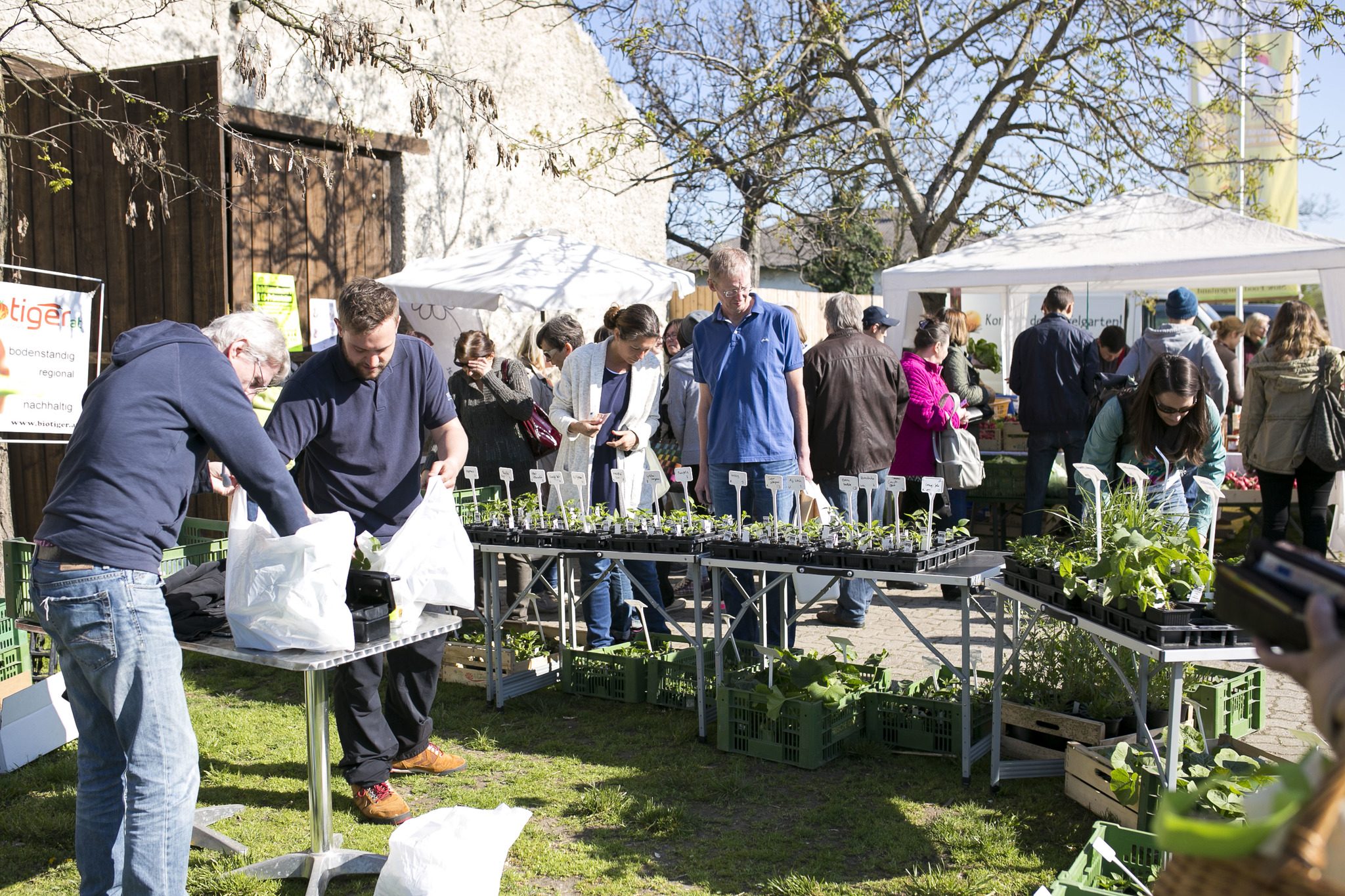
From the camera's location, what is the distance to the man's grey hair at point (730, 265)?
16.3ft

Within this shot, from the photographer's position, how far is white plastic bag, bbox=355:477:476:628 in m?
3.48

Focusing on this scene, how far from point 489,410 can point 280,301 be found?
2096 millimetres

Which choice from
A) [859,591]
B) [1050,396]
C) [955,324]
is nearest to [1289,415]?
[1050,396]

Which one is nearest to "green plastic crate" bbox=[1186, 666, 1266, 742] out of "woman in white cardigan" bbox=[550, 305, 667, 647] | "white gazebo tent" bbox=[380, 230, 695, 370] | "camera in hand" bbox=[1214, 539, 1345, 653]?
"woman in white cardigan" bbox=[550, 305, 667, 647]

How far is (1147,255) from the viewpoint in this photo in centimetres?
856

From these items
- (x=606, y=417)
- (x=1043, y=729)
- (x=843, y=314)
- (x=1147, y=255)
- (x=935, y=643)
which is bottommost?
(x=935, y=643)

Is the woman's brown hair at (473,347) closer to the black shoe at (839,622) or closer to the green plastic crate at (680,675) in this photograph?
the green plastic crate at (680,675)

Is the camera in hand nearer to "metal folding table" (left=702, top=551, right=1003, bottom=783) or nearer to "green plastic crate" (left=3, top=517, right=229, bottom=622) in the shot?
"metal folding table" (left=702, top=551, right=1003, bottom=783)

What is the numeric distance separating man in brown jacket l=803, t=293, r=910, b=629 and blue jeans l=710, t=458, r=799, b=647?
2.65 ft

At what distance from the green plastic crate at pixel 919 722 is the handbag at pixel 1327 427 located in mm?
3332

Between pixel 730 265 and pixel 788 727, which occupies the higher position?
pixel 730 265

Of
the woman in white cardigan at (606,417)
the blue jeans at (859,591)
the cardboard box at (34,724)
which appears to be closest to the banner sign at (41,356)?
the cardboard box at (34,724)

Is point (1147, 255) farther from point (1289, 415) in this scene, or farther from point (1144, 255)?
point (1289, 415)

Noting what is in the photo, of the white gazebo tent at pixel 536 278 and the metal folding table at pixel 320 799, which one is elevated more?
the white gazebo tent at pixel 536 278
